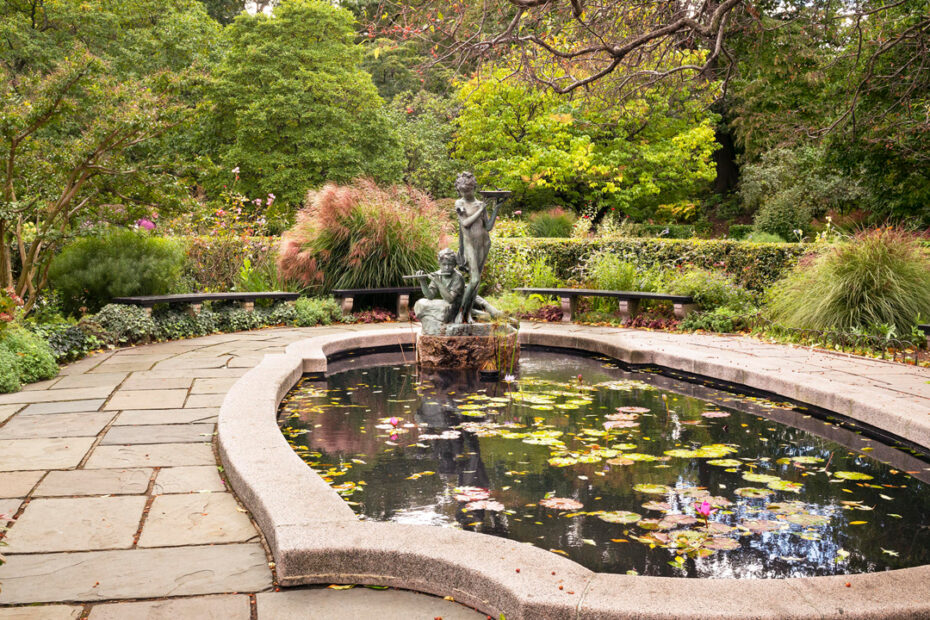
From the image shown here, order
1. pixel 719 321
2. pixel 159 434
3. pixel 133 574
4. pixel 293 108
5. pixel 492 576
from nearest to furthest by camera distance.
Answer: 1. pixel 492 576
2. pixel 133 574
3. pixel 159 434
4. pixel 719 321
5. pixel 293 108

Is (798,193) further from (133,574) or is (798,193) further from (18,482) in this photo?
(133,574)

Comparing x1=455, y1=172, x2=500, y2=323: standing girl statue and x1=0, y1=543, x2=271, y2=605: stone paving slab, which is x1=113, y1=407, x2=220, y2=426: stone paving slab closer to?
x1=0, y1=543, x2=271, y2=605: stone paving slab

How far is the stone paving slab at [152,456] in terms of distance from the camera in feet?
13.4

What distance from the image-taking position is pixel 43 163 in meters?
7.87

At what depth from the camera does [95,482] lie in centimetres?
378

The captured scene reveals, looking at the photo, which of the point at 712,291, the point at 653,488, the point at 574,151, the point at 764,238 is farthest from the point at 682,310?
the point at 574,151

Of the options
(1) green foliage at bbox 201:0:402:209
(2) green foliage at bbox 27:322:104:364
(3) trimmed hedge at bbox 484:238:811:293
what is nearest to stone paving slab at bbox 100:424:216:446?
(2) green foliage at bbox 27:322:104:364

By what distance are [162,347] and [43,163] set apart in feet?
7.74

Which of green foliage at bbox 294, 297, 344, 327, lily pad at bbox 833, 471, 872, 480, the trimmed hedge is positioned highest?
the trimmed hedge

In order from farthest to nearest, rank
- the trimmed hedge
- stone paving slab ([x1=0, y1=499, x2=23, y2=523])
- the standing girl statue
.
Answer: the trimmed hedge < the standing girl statue < stone paving slab ([x1=0, y1=499, x2=23, y2=523])

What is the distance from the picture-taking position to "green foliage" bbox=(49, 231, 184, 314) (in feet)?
29.2

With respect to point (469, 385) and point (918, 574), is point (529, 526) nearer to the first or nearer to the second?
point (918, 574)

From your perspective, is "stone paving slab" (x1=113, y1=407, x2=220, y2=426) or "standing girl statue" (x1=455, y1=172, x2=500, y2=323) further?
"standing girl statue" (x1=455, y1=172, x2=500, y2=323)

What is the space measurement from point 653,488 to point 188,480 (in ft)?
8.11
